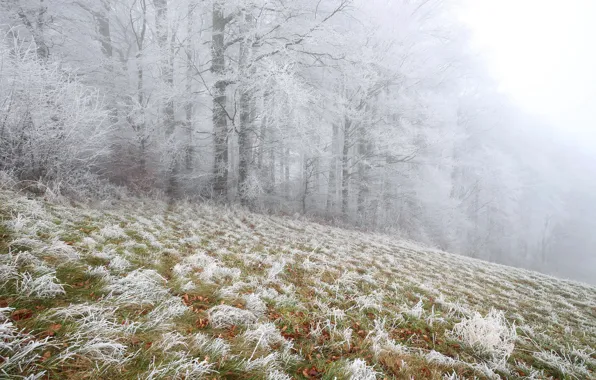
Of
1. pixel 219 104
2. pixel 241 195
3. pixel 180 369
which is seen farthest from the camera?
pixel 241 195

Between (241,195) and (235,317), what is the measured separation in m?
8.01

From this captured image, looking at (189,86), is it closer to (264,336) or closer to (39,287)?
(39,287)

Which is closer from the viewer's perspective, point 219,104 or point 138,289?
point 138,289

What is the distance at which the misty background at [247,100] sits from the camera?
21.1 ft

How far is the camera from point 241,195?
397 inches

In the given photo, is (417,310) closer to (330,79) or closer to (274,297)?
(274,297)

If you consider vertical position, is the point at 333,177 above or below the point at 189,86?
below

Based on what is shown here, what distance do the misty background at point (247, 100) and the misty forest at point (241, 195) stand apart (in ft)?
0.29

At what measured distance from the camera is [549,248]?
37.5 meters

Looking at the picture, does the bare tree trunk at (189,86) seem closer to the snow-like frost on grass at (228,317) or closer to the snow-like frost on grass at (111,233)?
the snow-like frost on grass at (111,233)

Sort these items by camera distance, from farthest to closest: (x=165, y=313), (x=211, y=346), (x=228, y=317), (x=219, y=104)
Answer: (x=219, y=104) → (x=228, y=317) → (x=165, y=313) → (x=211, y=346)

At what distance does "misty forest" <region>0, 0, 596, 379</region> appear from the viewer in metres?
1.91

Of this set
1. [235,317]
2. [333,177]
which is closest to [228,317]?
[235,317]

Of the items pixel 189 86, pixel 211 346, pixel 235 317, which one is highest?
pixel 189 86
